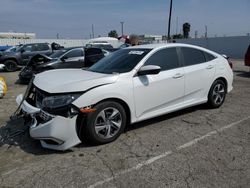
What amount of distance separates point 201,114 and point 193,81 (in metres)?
Answer: 0.79

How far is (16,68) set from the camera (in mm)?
17141

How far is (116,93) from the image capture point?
436 centimetres

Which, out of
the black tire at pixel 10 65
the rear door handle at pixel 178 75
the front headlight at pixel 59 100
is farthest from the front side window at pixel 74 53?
the front headlight at pixel 59 100

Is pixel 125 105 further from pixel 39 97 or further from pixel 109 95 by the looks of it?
pixel 39 97

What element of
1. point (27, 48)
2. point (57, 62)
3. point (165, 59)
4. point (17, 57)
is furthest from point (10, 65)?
point (165, 59)

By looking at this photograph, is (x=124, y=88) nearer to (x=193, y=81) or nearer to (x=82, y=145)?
(x=82, y=145)

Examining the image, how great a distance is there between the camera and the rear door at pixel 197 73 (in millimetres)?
5555

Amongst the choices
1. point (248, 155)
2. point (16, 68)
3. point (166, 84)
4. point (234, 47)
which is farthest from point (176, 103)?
point (234, 47)

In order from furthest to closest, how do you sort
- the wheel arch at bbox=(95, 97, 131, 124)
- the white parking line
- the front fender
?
1. the wheel arch at bbox=(95, 97, 131, 124)
2. the front fender
3. the white parking line

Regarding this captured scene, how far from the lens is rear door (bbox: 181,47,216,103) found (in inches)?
219

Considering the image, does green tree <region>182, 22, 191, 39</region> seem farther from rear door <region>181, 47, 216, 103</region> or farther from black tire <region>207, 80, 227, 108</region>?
rear door <region>181, 47, 216, 103</region>

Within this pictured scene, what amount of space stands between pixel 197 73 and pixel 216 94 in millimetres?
941

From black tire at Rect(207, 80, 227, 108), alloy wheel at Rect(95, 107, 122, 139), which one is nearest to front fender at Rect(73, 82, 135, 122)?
alloy wheel at Rect(95, 107, 122, 139)

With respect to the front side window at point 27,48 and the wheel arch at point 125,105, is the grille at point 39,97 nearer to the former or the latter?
the wheel arch at point 125,105
